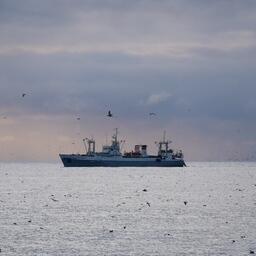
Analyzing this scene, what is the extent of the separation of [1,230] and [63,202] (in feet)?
160

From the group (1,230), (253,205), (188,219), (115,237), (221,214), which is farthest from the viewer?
(253,205)

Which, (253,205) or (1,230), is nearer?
(1,230)

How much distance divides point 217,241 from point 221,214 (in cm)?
3183

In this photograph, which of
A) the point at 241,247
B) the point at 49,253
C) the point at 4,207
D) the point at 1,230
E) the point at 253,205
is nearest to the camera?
the point at 49,253

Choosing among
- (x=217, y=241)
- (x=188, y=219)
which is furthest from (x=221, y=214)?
(x=217, y=241)

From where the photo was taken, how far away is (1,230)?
82.6 meters

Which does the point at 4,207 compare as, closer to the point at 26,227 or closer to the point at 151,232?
the point at 26,227

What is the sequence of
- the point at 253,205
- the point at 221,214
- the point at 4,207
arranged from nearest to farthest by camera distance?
1. the point at 221,214
2. the point at 4,207
3. the point at 253,205

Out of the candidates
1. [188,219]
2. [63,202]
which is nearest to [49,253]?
[188,219]

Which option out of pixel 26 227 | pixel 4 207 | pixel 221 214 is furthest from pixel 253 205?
pixel 26 227

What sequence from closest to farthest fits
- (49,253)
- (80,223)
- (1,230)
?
1. (49,253)
2. (1,230)
3. (80,223)

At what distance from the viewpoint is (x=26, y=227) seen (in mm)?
85375

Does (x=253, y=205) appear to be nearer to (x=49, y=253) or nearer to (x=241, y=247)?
(x=241, y=247)

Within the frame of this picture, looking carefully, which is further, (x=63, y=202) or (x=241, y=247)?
(x=63, y=202)
